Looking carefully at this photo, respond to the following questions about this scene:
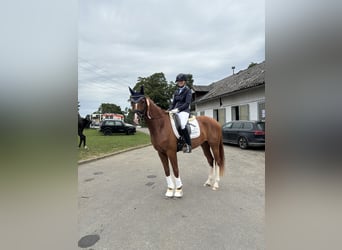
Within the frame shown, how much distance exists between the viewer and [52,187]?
2.77ft

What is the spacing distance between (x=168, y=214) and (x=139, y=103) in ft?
6.01

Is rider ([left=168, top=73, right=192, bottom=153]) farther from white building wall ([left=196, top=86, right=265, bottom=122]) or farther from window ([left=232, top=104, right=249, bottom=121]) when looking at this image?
window ([left=232, top=104, right=249, bottom=121])

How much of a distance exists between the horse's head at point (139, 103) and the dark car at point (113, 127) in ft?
53.6

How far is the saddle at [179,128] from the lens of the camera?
3.54 metres

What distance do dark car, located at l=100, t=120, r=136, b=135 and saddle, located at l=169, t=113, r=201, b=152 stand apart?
16101 mm

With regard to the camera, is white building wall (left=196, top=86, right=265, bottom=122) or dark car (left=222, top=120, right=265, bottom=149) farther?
white building wall (left=196, top=86, right=265, bottom=122)

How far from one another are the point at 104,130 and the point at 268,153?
1913 centimetres

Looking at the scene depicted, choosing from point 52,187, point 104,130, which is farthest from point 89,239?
point 104,130

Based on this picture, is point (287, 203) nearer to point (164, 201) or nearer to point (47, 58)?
point (47, 58)

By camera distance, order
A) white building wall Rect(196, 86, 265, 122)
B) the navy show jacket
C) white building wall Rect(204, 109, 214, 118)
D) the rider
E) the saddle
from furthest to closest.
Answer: white building wall Rect(204, 109, 214, 118) → white building wall Rect(196, 86, 265, 122) → the navy show jacket → the rider → the saddle

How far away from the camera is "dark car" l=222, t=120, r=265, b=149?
8.41m

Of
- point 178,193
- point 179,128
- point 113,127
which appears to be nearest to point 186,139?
point 179,128

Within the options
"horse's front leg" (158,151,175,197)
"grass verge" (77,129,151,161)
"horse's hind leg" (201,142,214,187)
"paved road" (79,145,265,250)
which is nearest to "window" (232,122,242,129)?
"paved road" (79,145,265,250)

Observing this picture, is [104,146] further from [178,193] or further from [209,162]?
[178,193]
